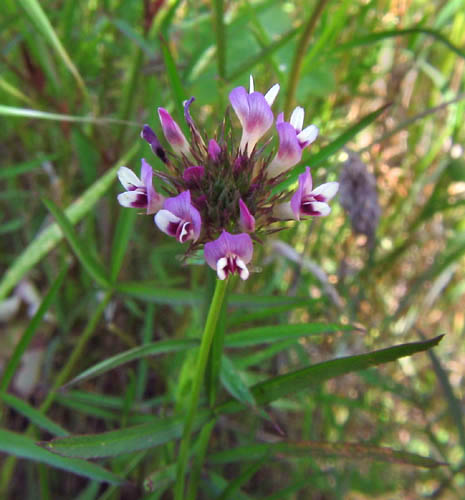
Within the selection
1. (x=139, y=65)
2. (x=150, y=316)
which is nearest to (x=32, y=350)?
(x=150, y=316)

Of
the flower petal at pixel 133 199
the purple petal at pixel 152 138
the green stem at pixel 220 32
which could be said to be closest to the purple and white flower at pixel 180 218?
the flower petal at pixel 133 199

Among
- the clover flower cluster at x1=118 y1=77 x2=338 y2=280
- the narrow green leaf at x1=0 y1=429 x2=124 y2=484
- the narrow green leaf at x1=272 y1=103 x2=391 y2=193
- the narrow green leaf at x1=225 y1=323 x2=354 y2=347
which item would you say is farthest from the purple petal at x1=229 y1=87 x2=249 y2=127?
the narrow green leaf at x1=0 y1=429 x2=124 y2=484

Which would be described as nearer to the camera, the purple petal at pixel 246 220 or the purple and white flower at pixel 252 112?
the purple petal at pixel 246 220

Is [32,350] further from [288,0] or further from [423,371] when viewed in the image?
[288,0]

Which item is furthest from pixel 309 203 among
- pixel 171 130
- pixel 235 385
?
pixel 235 385

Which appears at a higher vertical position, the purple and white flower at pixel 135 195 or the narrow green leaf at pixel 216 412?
the purple and white flower at pixel 135 195

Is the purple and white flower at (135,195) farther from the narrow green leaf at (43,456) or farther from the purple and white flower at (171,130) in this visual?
the narrow green leaf at (43,456)

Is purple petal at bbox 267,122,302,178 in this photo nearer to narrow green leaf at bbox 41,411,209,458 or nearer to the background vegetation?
the background vegetation
